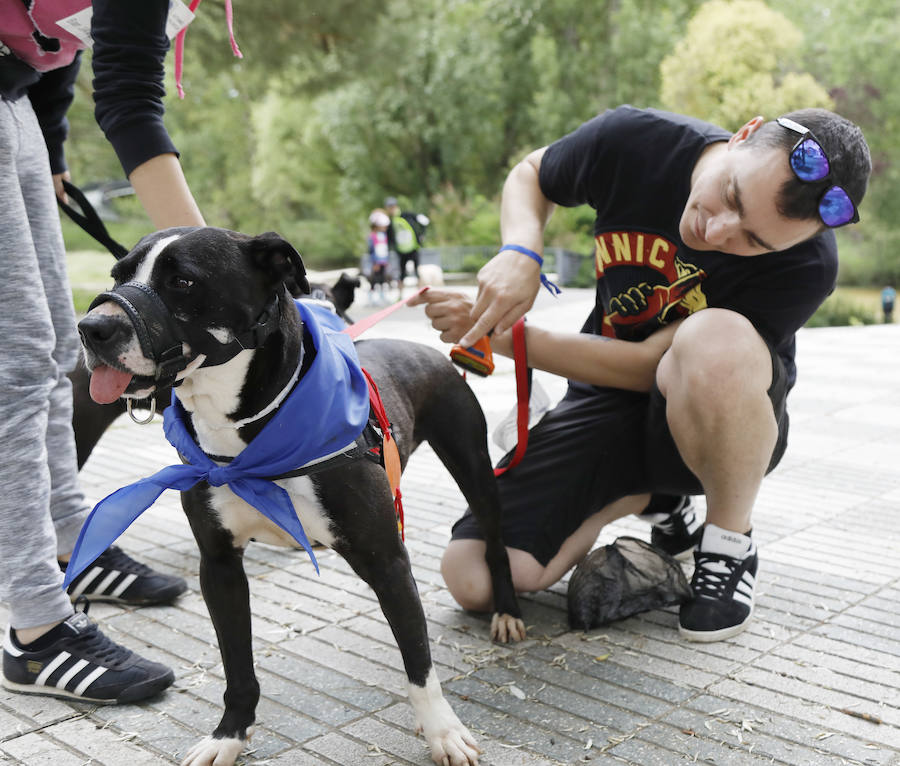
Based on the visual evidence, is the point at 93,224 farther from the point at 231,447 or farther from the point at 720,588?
the point at 720,588

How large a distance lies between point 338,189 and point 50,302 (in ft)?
97.7

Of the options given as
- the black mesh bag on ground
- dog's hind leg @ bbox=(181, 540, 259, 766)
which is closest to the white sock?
the black mesh bag on ground

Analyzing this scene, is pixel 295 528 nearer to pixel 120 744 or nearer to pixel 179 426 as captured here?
pixel 179 426

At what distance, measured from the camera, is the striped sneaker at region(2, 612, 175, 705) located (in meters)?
2.34

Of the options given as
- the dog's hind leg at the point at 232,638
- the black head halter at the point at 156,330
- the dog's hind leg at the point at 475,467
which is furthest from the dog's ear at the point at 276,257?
the dog's hind leg at the point at 475,467

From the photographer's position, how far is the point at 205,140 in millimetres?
40406

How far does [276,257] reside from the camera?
1.92 meters

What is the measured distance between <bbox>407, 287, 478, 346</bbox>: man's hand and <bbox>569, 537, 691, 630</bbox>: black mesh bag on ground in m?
0.84

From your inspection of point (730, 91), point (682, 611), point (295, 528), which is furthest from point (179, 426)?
point (730, 91)

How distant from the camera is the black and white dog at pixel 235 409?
5.70 ft

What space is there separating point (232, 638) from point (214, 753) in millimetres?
251

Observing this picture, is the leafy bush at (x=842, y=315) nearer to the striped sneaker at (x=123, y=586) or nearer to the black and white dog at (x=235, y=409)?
the striped sneaker at (x=123, y=586)

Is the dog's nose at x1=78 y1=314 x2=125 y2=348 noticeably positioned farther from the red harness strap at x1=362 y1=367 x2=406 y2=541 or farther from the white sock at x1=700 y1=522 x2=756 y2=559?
the white sock at x1=700 y1=522 x2=756 y2=559

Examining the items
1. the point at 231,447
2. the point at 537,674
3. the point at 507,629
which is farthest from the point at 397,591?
the point at 507,629
